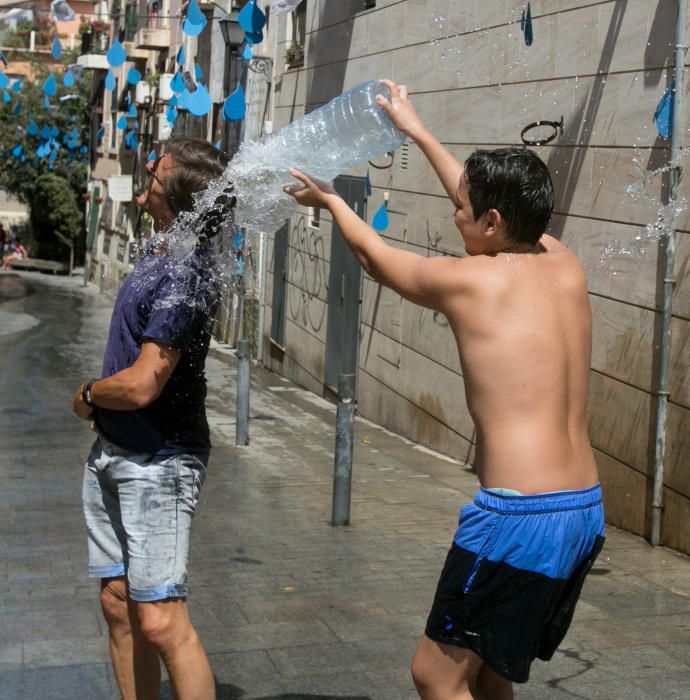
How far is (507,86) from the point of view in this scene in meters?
9.25

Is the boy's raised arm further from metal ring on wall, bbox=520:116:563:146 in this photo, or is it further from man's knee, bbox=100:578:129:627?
metal ring on wall, bbox=520:116:563:146

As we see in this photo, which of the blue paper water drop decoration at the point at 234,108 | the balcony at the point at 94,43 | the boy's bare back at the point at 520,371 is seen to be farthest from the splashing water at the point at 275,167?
the balcony at the point at 94,43

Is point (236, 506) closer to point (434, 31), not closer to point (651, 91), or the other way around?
point (651, 91)

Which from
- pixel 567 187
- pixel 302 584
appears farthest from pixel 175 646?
pixel 567 187

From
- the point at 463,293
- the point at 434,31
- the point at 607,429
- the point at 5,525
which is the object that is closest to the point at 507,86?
the point at 434,31

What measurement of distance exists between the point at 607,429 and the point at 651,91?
204 cm

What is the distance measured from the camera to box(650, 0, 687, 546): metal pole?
678 centimetres

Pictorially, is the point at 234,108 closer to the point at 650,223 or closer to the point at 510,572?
the point at 650,223

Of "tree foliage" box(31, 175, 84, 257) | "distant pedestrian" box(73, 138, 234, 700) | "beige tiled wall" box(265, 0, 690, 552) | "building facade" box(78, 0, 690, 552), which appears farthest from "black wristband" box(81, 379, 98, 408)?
"tree foliage" box(31, 175, 84, 257)

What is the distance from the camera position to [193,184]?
374 cm

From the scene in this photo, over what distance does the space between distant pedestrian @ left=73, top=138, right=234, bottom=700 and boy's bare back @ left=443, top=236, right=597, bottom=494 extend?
0.91m

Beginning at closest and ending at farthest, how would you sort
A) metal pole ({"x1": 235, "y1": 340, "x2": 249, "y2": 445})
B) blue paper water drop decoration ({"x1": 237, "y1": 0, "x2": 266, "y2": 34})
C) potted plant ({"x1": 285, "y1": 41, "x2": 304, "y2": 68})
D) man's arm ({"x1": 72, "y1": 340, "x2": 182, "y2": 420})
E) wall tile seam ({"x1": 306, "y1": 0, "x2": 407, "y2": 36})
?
man's arm ({"x1": 72, "y1": 340, "x2": 182, "y2": 420})
metal pole ({"x1": 235, "y1": 340, "x2": 249, "y2": 445})
wall tile seam ({"x1": 306, "y1": 0, "x2": 407, "y2": 36})
blue paper water drop decoration ({"x1": 237, "y1": 0, "x2": 266, "y2": 34})
potted plant ({"x1": 285, "y1": 41, "x2": 304, "y2": 68})

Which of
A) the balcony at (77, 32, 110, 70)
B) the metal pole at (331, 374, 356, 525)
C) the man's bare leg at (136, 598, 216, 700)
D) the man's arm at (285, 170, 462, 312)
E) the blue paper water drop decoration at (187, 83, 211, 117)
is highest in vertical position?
the balcony at (77, 32, 110, 70)

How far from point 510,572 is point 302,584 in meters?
3.01
